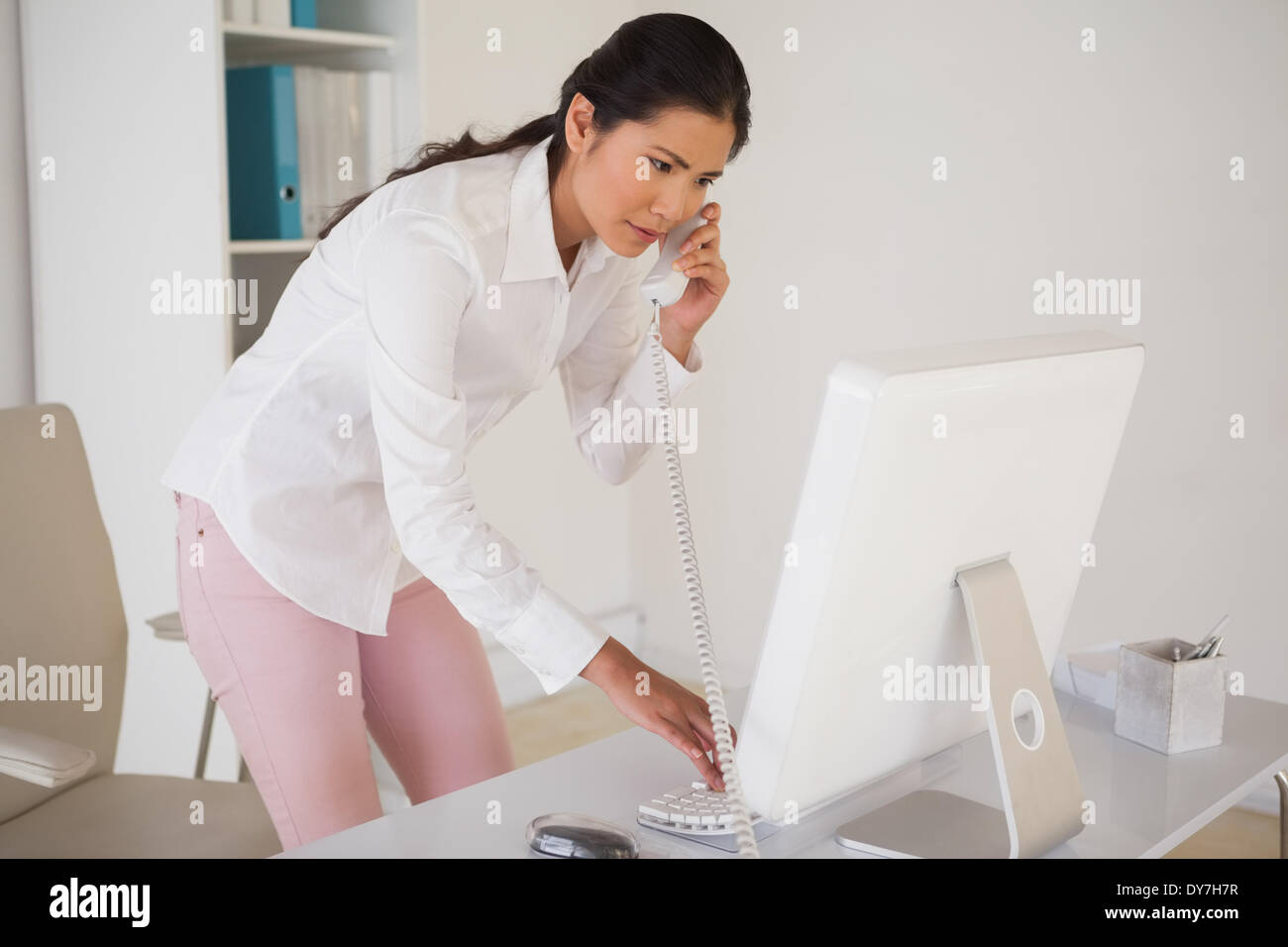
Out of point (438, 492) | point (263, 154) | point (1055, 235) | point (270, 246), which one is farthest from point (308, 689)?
point (1055, 235)

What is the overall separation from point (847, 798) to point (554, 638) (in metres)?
0.34

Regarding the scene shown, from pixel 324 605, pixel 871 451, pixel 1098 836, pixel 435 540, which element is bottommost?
pixel 1098 836

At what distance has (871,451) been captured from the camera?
3.12 ft

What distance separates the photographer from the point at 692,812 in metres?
1.18

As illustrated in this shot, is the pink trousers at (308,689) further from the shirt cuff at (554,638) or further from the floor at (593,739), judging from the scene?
the floor at (593,739)

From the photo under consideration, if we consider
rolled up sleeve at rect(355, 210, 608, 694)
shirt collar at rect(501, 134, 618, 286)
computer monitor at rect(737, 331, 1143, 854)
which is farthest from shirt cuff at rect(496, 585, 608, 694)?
shirt collar at rect(501, 134, 618, 286)

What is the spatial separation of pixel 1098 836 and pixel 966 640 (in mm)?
222

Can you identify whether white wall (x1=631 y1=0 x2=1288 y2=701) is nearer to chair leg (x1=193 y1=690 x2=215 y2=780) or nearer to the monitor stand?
chair leg (x1=193 y1=690 x2=215 y2=780)

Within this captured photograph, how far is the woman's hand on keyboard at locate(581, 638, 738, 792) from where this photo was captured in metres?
1.22

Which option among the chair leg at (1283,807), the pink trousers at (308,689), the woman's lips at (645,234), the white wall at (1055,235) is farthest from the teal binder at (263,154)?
the chair leg at (1283,807)

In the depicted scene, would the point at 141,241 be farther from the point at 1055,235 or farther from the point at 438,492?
the point at 1055,235

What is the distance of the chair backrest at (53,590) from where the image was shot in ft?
5.89
